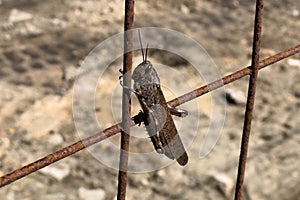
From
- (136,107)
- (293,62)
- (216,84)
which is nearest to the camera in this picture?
(216,84)

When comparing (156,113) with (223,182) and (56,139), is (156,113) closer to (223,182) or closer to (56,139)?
(223,182)

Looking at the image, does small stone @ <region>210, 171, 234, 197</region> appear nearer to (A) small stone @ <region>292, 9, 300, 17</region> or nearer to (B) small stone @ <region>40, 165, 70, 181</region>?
(B) small stone @ <region>40, 165, 70, 181</region>

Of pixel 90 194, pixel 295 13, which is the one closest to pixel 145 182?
pixel 90 194

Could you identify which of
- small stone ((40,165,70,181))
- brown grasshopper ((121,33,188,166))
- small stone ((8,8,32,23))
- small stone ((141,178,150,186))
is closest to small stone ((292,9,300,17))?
small stone ((8,8,32,23))

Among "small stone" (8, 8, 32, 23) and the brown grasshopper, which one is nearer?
the brown grasshopper

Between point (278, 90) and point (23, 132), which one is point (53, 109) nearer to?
point (23, 132)

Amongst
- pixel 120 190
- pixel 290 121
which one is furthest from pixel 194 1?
pixel 120 190

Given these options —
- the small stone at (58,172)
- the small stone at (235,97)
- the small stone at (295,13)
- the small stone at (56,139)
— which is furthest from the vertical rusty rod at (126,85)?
the small stone at (295,13)
